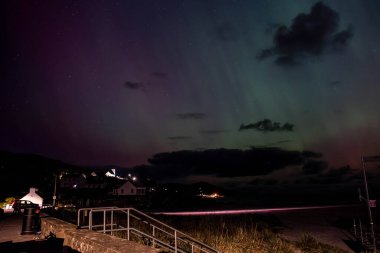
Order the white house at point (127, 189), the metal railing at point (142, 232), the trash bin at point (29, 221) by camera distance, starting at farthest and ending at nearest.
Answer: the white house at point (127, 189)
the trash bin at point (29, 221)
the metal railing at point (142, 232)

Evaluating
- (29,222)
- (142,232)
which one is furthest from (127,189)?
(142,232)

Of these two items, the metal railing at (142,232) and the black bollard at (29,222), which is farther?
the black bollard at (29,222)

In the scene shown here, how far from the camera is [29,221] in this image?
1250 cm

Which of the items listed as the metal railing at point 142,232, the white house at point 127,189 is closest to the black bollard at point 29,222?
the metal railing at point 142,232

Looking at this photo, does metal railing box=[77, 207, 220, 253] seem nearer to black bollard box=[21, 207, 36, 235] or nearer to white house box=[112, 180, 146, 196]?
black bollard box=[21, 207, 36, 235]

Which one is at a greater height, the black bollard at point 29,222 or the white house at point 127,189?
the white house at point 127,189

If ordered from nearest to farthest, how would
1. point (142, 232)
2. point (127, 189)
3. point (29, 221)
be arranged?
point (142, 232) → point (29, 221) → point (127, 189)

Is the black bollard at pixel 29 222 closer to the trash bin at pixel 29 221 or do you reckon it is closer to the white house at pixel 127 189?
A: the trash bin at pixel 29 221

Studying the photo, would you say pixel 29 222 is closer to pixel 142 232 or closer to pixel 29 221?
pixel 29 221

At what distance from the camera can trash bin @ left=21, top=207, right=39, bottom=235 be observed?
12.4 meters

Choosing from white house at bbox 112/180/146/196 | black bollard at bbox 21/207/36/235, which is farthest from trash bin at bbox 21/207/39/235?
white house at bbox 112/180/146/196

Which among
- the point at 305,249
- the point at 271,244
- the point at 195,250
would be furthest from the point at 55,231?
the point at 305,249

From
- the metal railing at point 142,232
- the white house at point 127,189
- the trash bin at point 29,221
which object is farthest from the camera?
the white house at point 127,189

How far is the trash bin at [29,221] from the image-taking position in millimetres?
12352
